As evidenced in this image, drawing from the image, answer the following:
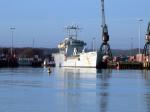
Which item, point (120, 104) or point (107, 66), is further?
point (107, 66)

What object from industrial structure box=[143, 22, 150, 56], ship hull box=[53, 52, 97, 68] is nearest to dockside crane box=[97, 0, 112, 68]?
ship hull box=[53, 52, 97, 68]

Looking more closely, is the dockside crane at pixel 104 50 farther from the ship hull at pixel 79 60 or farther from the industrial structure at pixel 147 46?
the industrial structure at pixel 147 46

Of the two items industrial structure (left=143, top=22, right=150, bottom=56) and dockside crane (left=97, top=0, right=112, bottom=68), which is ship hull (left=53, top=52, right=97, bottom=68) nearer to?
dockside crane (left=97, top=0, right=112, bottom=68)

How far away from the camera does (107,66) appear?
170 meters

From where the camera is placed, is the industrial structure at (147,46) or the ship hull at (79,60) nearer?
the industrial structure at (147,46)

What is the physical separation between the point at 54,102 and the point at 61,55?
153 metres

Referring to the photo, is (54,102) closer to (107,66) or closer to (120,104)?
(120,104)

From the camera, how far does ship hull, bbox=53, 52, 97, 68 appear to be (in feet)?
546

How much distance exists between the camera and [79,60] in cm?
17400

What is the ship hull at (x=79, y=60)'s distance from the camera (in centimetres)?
16638

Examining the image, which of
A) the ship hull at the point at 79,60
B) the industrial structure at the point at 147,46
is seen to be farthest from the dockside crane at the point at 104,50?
the industrial structure at the point at 147,46

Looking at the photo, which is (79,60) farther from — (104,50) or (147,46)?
(147,46)

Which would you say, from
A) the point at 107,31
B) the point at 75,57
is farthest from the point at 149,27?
the point at 75,57

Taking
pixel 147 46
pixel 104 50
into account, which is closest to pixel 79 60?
pixel 104 50
